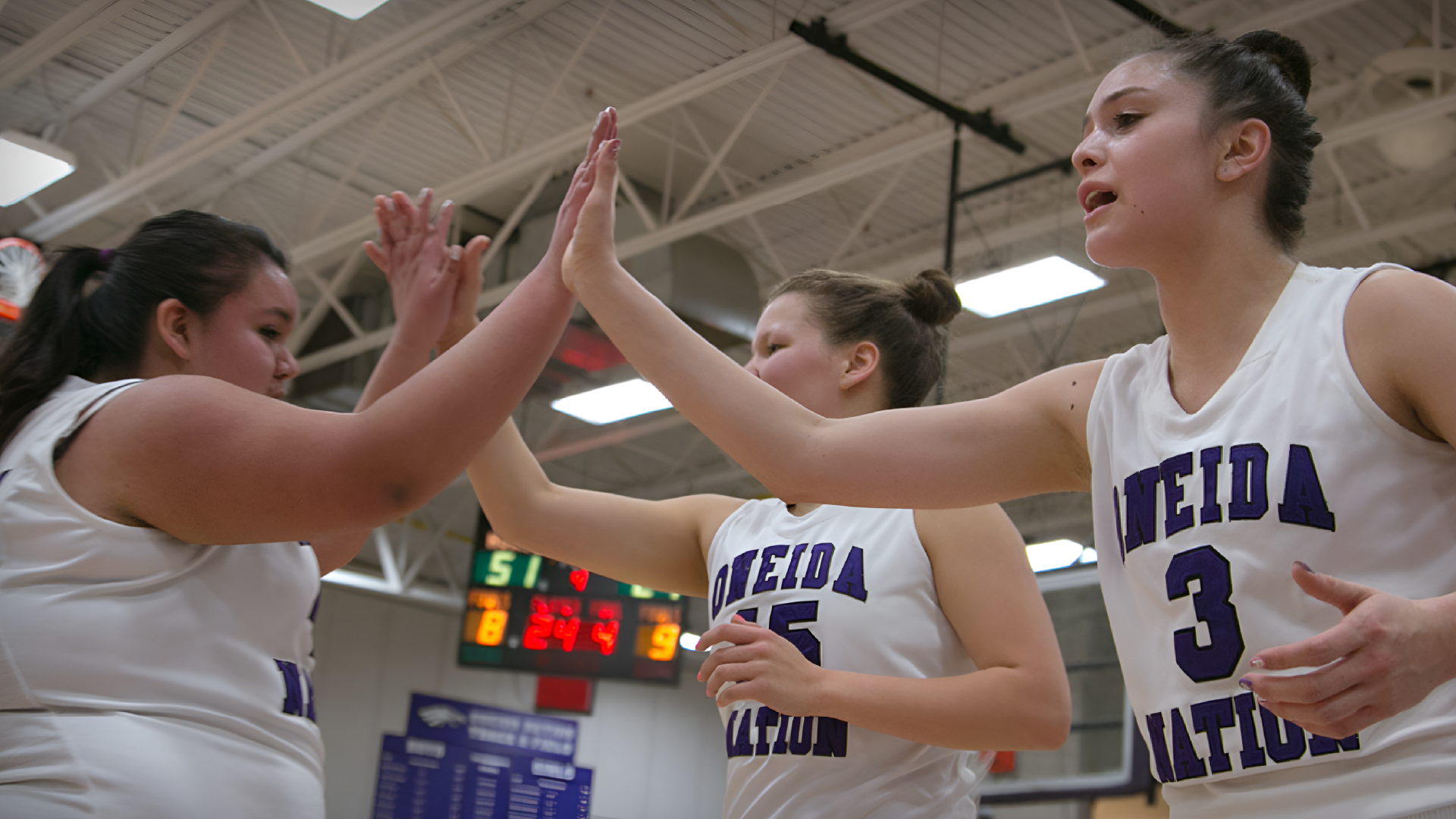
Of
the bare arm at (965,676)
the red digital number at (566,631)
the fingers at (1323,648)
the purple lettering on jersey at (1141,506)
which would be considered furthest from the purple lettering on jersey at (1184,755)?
the red digital number at (566,631)

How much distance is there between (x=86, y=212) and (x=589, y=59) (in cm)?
409

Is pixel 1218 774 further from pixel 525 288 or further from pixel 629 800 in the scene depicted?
pixel 629 800

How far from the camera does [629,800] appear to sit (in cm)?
1745

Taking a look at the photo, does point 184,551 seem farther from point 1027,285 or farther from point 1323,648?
point 1027,285

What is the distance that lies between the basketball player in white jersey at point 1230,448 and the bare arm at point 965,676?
0.37 m

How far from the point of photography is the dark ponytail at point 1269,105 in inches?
62.9

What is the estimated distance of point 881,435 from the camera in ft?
5.43

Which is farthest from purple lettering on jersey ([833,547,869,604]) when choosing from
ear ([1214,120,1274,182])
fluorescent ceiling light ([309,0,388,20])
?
fluorescent ceiling light ([309,0,388,20])

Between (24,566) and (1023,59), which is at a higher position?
(1023,59)

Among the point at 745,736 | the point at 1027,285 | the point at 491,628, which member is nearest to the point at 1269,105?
the point at 745,736

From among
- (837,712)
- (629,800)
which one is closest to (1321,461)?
(837,712)

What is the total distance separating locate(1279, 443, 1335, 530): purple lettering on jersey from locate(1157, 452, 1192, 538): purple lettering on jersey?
0.11m

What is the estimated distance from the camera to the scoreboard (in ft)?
32.5

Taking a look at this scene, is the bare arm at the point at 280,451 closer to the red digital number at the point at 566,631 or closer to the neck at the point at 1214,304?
the neck at the point at 1214,304
